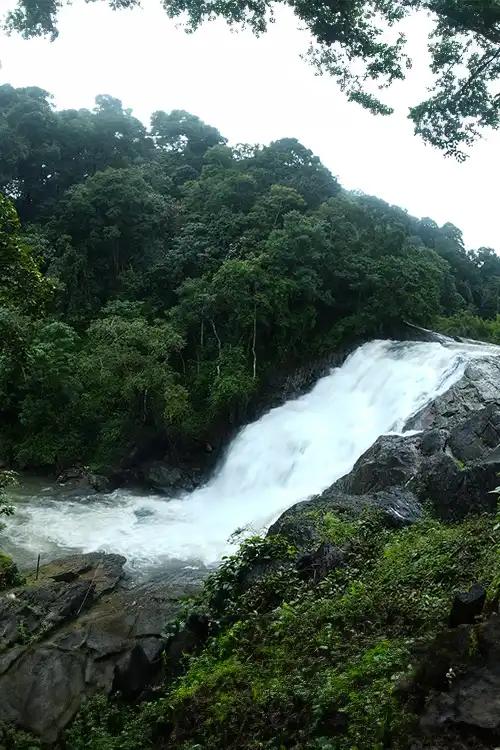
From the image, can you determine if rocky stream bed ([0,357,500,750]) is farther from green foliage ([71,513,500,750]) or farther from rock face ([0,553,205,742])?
green foliage ([71,513,500,750])

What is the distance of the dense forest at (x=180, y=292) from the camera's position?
17.6 meters

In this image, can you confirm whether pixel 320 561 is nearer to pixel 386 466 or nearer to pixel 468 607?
pixel 468 607

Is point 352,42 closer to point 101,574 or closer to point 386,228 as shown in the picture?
point 101,574

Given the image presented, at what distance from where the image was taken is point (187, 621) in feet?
21.5

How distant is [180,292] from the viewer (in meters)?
20.2

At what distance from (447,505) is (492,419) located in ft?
9.90

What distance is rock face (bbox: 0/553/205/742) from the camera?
595cm

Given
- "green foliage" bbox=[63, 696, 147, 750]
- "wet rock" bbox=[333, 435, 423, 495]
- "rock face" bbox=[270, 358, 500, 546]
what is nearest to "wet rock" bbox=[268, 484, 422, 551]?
"rock face" bbox=[270, 358, 500, 546]

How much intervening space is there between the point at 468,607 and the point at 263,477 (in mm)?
11676

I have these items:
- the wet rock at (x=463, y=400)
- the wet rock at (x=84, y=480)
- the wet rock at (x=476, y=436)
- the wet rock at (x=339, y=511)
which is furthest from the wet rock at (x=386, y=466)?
the wet rock at (x=84, y=480)

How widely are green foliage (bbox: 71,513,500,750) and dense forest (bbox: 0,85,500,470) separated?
957cm

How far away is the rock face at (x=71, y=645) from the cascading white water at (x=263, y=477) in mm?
2387

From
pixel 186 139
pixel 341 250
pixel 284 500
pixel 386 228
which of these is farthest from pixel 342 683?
pixel 186 139

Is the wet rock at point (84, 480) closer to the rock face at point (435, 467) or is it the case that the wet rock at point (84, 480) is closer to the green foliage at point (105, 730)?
the rock face at point (435, 467)
